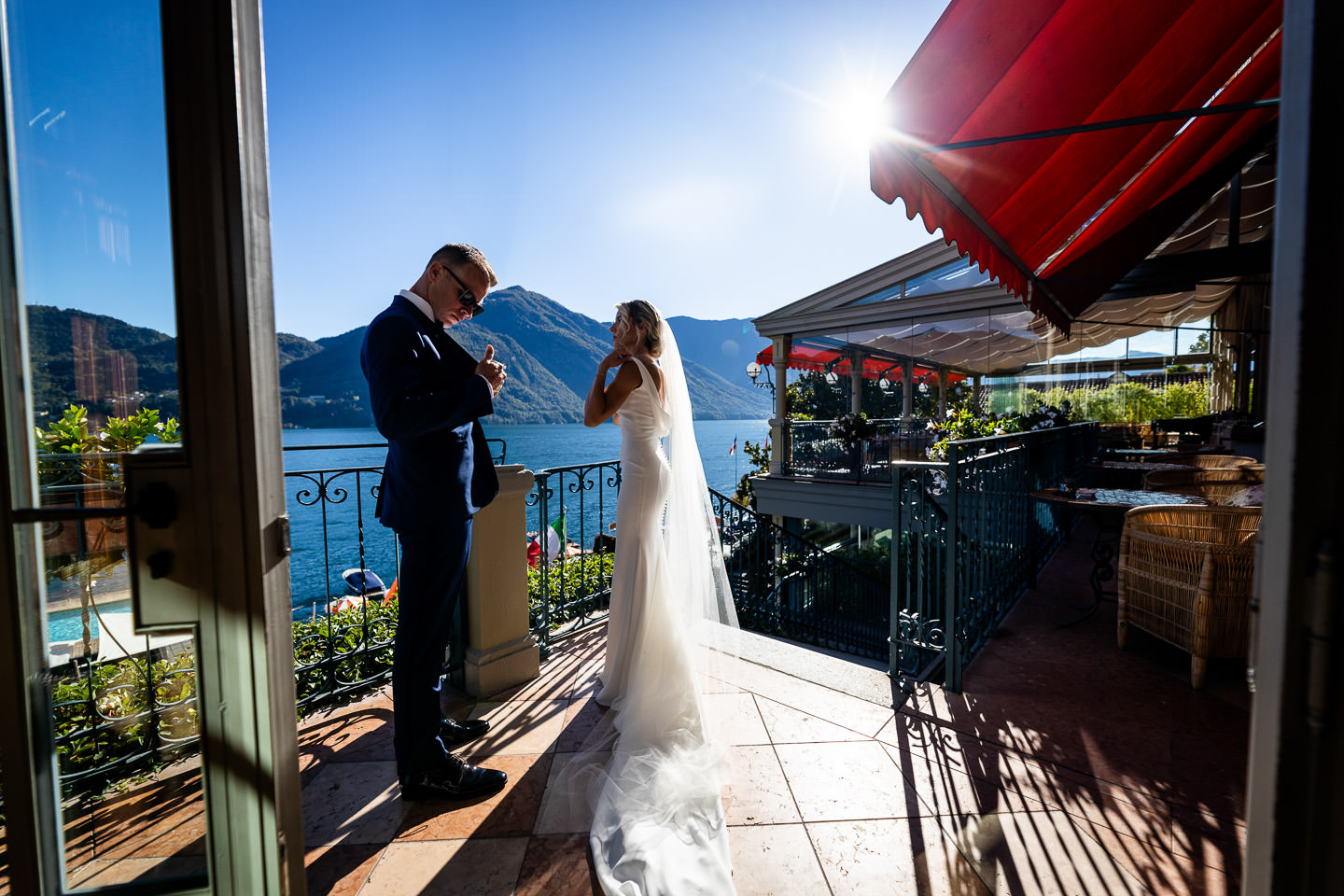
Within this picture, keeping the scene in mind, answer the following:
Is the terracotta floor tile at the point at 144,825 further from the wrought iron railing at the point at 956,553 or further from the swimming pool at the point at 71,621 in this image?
the wrought iron railing at the point at 956,553

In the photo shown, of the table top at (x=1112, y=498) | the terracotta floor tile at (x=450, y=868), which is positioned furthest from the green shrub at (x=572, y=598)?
the table top at (x=1112, y=498)

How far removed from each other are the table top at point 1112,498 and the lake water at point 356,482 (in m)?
2.52

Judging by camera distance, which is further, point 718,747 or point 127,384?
point 718,747

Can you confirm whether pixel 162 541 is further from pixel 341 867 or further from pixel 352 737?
pixel 352 737

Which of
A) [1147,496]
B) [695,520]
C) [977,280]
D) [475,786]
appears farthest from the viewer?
[977,280]

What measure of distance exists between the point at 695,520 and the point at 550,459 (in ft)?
287

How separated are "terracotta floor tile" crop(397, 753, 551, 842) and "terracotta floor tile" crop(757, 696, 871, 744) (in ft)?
3.55

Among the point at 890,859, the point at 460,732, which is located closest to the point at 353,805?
the point at 460,732

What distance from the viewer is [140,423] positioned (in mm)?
908

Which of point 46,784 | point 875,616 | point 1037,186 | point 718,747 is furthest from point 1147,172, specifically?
point 875,616

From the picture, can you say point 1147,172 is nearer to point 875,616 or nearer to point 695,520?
point 695,520

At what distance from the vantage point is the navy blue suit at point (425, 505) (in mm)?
2014

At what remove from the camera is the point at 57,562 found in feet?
2.97

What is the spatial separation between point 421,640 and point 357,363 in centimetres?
3395
